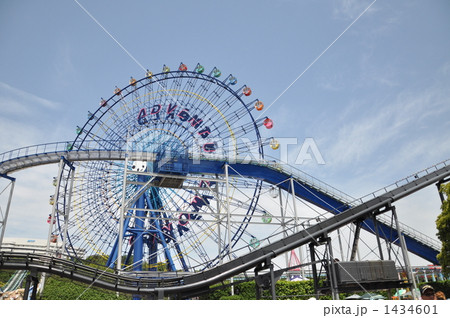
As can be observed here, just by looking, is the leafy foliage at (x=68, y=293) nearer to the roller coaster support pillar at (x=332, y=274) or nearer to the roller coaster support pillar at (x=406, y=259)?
the roller coaster support pillar at (x=332, y=274)

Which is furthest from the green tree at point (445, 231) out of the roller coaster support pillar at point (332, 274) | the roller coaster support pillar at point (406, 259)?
the roller coaster support pillar at point (332, 274)

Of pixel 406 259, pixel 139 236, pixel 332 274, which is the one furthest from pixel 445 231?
pixel 139 236

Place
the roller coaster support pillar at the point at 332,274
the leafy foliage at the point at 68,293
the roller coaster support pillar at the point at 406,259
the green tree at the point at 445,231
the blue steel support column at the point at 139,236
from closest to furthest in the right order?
the roller coaster support pillar at the point at 332,274, the roller coaster support pillar at the point at 406,259, the green tree at the point at 445,231, the leafy foliage at the point at 68,293, the blue steel support column at the point at 139,236

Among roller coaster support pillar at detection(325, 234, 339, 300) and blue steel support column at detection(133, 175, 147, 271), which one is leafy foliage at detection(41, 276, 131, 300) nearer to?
blue steel support column at detection(133, 175, 147, 271)

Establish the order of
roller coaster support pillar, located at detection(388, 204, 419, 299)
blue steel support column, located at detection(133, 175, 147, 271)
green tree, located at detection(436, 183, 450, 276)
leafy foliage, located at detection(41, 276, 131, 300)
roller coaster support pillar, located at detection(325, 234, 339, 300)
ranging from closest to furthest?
roller coaster support pillar, located at detection(325, 234, 339, 300) < roller coaster support pillar, located at detection(388, 204, 419, 299) < green tree, located at detection(436, 183, 450, 276) < leafy foliage, located at detection(41, 276, 131, 300) < blue steel support column, located at detection(133, 175, 147, 271)

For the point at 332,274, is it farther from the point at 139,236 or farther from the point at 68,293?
the point at 68,293

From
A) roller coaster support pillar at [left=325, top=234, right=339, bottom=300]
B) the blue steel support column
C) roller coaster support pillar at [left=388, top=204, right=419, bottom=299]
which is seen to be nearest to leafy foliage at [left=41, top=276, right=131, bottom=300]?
the blue steel support column

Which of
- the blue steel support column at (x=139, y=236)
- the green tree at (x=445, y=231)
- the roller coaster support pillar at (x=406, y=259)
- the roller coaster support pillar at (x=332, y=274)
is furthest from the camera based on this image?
the blue steel support column at (x=139, y=236)

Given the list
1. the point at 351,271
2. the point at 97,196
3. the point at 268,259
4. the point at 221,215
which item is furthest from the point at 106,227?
the point at 351,271

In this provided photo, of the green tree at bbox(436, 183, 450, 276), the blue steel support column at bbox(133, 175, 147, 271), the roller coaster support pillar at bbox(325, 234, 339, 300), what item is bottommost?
the roller coaster support pillar at bbox(325, 234, 339, 300)

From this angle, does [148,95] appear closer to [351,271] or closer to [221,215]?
[221,215]

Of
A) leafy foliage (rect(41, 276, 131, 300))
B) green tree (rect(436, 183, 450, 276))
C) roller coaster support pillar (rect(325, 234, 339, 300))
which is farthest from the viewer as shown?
leafy foliage (rect(41, 276, 131, 300))

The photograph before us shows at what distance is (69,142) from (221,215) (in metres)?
13.4
